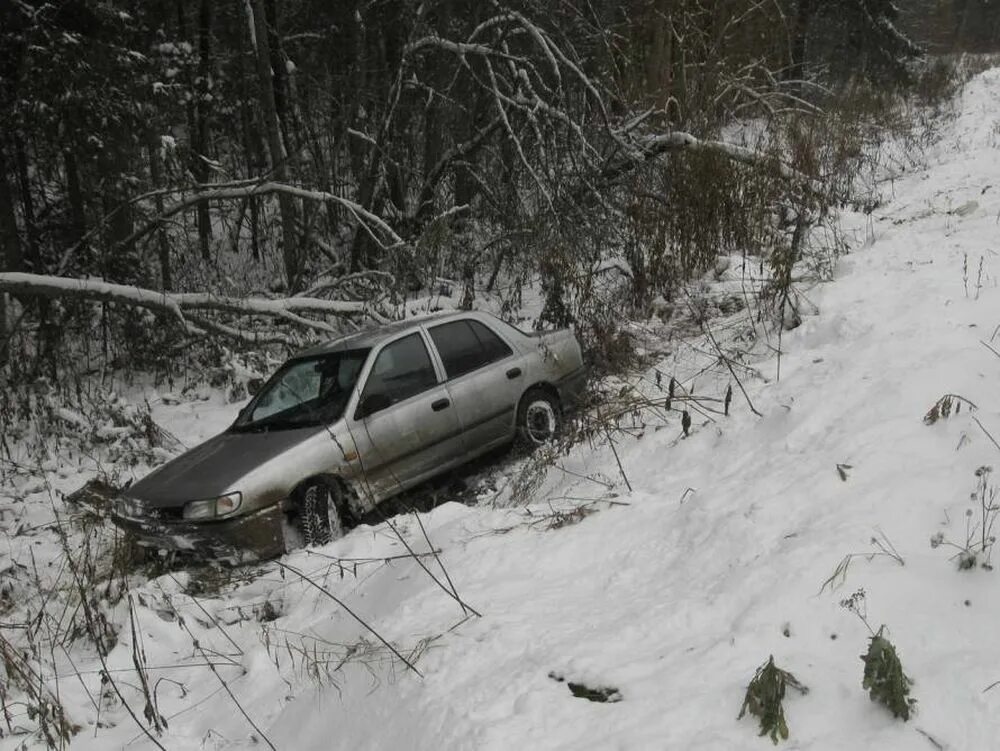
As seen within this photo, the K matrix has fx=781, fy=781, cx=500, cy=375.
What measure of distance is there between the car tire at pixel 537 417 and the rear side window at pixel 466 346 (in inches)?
18.8

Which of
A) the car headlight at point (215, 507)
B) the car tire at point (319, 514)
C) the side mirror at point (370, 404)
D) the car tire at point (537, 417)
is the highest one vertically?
the side mirror at point (370, 404)

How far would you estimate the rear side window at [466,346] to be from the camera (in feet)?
21.5

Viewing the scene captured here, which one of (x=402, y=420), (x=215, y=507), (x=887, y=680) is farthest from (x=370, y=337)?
(x=887, y=680)

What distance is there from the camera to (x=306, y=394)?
6176 mm

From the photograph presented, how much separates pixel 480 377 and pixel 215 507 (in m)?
2.45

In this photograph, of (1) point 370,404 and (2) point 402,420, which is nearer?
(1) point 370,404

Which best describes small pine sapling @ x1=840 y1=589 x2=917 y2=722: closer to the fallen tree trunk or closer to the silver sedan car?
the silver sedan car

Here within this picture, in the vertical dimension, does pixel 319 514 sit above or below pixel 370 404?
below

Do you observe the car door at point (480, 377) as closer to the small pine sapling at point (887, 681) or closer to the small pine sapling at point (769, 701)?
the small pine sapling at point (769, 701)

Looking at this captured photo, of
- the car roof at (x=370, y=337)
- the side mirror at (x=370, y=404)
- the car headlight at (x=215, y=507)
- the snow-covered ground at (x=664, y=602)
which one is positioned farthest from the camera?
the car roof at (x=370, y=337)

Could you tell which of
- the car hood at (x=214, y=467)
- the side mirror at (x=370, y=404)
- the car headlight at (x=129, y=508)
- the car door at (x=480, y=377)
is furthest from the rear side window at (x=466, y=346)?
the car headlight at (x=129, y=508)

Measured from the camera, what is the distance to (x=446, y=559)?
4.06 m

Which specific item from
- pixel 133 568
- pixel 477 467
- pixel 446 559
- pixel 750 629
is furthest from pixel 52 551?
pixel 750 629

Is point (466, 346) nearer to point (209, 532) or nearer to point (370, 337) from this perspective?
point (370, 337)
